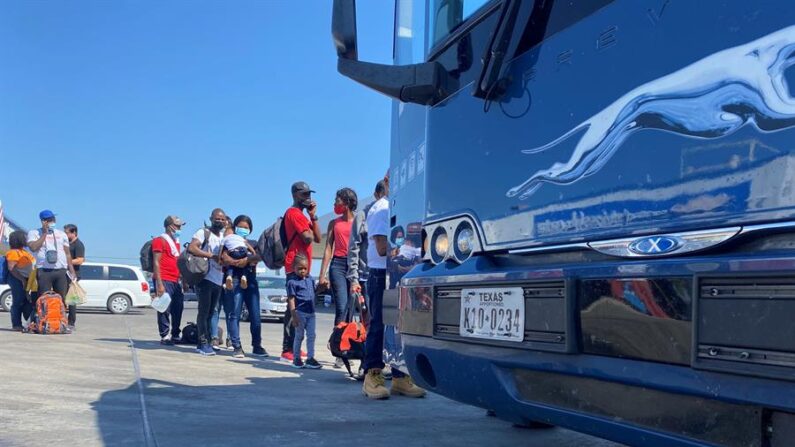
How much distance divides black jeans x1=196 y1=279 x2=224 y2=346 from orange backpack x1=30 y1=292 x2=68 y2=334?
2.75 metres

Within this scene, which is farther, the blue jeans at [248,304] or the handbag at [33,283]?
the handbag at [33,283]

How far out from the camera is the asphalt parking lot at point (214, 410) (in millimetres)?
3627

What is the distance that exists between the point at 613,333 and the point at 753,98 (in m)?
0.71

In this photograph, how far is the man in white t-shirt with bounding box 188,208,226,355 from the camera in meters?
7.64

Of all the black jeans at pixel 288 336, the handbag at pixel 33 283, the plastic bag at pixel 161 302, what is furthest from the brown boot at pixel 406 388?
the handbag at pixel 33 283

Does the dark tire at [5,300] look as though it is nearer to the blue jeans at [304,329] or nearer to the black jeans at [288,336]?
the black jeans at [288,336]

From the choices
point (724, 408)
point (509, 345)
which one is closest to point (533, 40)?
point (509, 345)

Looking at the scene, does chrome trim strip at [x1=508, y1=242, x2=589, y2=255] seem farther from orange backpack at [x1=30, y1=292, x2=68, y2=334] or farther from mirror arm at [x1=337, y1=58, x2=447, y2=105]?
orange backpack at [x1=30, y1=292, x2=68, y2=334]

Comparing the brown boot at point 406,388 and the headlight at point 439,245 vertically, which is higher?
the headlight at point 439,245

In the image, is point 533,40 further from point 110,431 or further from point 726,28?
point 110,431

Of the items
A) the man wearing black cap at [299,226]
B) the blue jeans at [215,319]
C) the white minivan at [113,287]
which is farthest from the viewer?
the white minivan at [113,287]

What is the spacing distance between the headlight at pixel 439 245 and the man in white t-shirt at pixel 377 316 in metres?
1.70

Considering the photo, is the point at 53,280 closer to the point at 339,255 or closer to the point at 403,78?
the point at 339,255

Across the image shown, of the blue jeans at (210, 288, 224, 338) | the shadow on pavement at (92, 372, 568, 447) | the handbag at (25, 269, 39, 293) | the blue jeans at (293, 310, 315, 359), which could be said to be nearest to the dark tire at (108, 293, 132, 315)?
the handbag at (25, 269, 39, 293)
